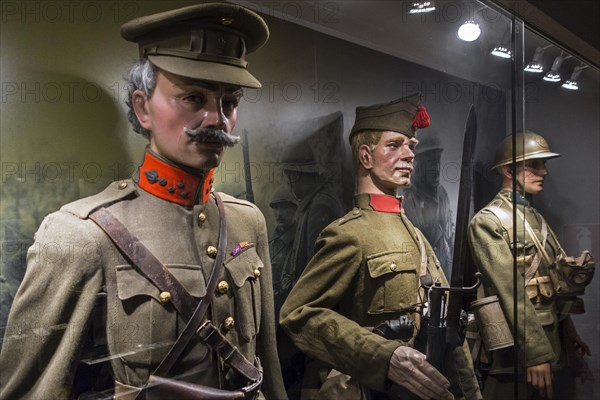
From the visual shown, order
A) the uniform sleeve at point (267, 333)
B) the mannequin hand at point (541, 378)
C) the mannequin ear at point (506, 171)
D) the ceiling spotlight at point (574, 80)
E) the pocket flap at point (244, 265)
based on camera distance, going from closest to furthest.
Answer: the pocket flap at point (244, 265) → the uniform sleeve at point (267, 333) → the mannequin ear at point (506, 171) → the mannequin hand at point (541, 378) → the ceiling spotlight at point (574, 80)

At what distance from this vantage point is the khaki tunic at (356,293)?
2029mm

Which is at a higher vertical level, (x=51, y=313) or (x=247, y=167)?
(x=247, y=167)

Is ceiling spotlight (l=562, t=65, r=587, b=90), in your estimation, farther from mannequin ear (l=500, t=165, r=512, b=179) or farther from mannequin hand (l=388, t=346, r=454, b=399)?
mannequin hand (l=388, t=346, r=454, b=399)

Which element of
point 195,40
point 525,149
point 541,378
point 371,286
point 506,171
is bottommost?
point 541,378

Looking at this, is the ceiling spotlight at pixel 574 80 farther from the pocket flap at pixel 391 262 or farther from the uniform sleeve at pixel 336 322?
the uniform sleeve at pixel 336 322

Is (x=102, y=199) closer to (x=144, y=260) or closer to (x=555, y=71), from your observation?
(x=144, y=260)

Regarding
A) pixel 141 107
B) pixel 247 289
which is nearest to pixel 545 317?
pixel 247 289

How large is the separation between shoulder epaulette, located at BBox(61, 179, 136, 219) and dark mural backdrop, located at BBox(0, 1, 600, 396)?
21 mm

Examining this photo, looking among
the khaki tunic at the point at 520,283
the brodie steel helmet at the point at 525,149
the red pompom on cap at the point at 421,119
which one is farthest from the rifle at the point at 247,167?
the brodie steel helmet at the point at 525,149

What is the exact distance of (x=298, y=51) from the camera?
76.5 inches

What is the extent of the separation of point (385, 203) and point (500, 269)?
61 cm

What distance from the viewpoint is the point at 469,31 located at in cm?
241

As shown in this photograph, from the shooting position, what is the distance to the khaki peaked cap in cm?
212

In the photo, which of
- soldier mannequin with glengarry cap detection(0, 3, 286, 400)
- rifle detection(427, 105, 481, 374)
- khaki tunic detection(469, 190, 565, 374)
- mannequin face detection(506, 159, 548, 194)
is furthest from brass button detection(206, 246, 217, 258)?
mannequin face detection(506, 159, 548, 194)
